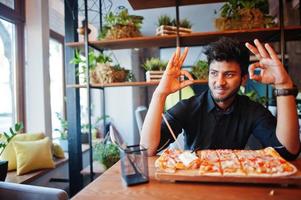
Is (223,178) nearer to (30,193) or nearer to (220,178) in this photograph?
(220,178)

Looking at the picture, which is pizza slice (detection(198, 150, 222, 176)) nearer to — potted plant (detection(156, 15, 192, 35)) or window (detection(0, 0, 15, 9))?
potted plant (detection(156, 15, 192, 35))

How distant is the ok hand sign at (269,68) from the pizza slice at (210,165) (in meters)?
0.40

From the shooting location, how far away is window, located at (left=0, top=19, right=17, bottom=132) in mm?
2520

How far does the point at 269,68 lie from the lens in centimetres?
107

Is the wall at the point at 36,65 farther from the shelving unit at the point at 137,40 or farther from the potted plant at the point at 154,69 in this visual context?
the potted plant at the point at 154,69

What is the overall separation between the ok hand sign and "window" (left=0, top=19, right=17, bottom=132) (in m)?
2.36

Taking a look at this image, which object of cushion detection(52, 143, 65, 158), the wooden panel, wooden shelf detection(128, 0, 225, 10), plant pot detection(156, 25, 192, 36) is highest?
wooden shelf detection(128, 0, 225, 10)

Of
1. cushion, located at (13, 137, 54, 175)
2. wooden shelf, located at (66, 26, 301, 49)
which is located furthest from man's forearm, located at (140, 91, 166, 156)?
cushion, located at (13, 137, 54, 175)

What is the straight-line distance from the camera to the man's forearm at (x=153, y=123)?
106cm

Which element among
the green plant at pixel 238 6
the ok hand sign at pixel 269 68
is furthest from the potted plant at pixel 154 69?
the ok hand sign at pixel 269 68

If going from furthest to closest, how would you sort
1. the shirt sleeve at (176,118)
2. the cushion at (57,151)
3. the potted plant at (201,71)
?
the cushion at (57,151) < the potted plant at (201,71) < the shirt sleeve at (176,118)

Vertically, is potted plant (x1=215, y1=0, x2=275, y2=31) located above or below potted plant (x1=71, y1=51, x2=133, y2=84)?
above

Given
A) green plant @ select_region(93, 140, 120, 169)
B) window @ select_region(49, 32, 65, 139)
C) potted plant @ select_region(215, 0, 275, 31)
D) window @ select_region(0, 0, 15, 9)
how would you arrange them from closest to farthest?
1. potted plant @ select_region(215, 0, 275, 31)
2. green plant @ select_region(93, 140, 120, 169)
3. window @ select_region(0, 0, 15, 9)
4. window @ select_region(49, 32, 65, 139)

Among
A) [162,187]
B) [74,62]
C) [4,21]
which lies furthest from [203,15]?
[162,187]
